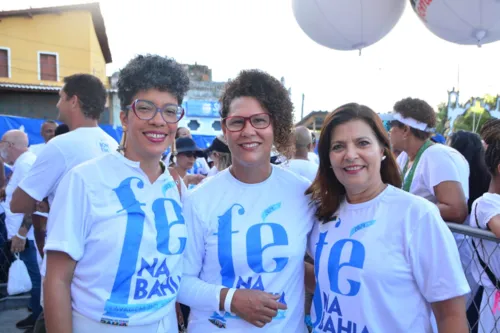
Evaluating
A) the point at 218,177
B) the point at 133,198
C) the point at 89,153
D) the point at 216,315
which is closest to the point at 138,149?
the point at 133,198

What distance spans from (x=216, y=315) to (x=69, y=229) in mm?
708

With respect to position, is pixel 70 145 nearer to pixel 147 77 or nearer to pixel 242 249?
pixel 147 77

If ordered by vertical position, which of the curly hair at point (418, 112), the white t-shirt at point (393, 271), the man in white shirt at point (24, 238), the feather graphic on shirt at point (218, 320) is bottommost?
the man in white shirt at point (24, 238)

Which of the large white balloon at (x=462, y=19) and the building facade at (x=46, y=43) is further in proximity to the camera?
the building facade at (x=46, y=43)

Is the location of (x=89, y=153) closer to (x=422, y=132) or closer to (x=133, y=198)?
(x=133, y=198)

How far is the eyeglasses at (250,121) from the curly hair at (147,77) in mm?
286

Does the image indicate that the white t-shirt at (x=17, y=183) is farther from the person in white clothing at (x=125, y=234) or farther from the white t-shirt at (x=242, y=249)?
the white t-shirt at (x=242, y=249)

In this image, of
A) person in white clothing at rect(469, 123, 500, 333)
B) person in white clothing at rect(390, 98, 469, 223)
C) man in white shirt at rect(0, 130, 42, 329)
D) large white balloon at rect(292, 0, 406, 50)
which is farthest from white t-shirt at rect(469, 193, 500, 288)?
man in white shirt at rect(0, 130, 42, 329)

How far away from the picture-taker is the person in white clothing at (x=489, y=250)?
2.24 meters

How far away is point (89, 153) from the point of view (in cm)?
265

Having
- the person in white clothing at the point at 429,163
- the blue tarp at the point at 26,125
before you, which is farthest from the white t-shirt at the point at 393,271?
the blue tarp at the point at 26,125

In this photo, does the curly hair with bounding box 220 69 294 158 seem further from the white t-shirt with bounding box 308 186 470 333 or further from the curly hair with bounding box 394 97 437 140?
the curly hair with bounding box 394 97 437 140

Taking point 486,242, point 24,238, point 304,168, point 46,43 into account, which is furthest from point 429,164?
point 46,43

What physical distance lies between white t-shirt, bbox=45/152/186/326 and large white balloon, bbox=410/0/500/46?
133 inches
